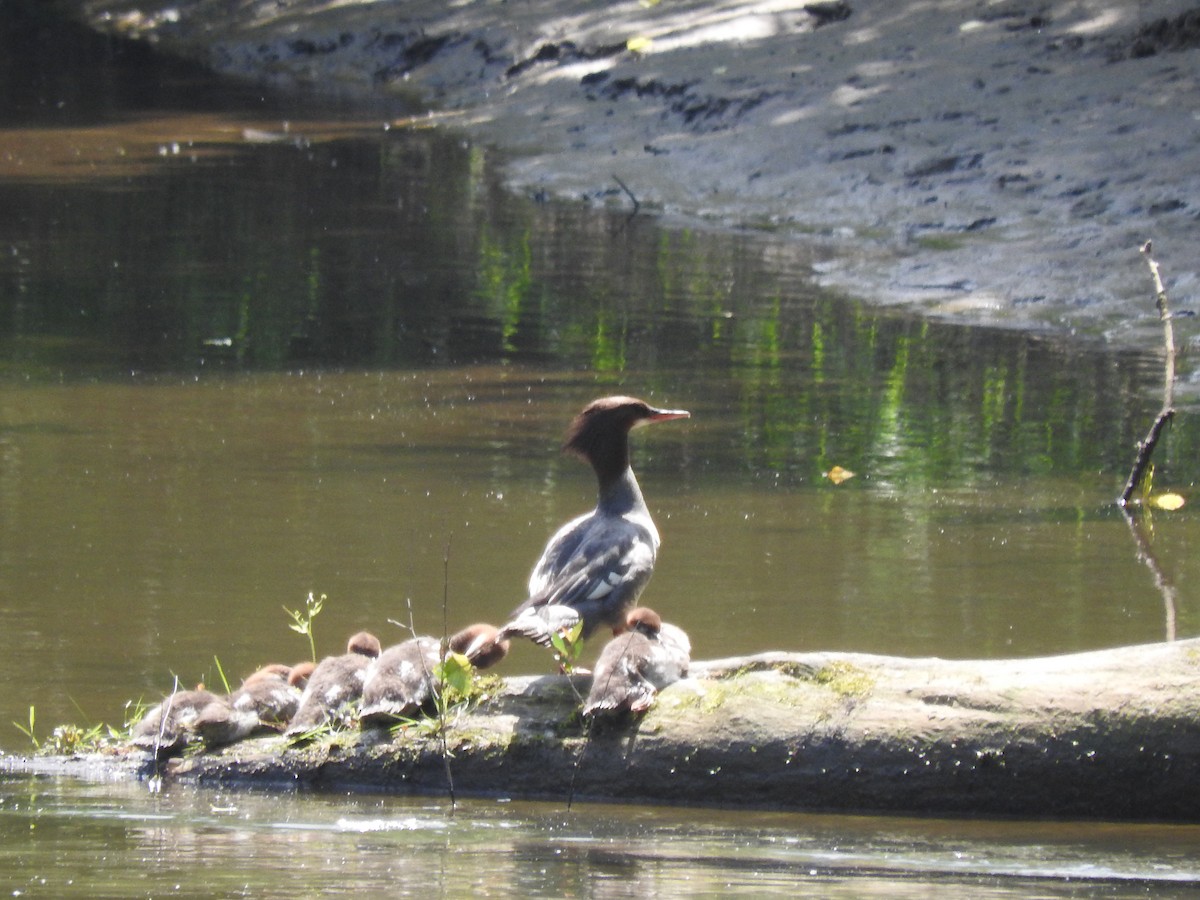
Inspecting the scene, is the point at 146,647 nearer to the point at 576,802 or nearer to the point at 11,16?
the point at 576,802

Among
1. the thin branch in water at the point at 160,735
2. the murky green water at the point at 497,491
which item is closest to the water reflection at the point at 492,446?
the murky green water at the point at 497,491

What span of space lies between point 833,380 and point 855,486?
2570mm

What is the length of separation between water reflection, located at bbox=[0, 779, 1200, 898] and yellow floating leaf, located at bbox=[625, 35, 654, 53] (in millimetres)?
19308

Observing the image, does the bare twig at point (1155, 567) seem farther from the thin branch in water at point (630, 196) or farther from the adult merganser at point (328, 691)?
the thin branch in water at point (630, 196)

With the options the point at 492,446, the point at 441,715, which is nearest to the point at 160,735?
the point at 441,715

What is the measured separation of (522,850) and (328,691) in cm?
111

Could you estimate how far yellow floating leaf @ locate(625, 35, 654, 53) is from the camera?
2473 cm

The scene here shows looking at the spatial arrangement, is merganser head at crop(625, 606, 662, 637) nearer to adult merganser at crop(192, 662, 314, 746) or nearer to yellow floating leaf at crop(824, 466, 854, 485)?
adult merganser at crop(192, 662, 314, 746)

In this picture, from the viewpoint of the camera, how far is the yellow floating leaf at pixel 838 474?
1067 cm

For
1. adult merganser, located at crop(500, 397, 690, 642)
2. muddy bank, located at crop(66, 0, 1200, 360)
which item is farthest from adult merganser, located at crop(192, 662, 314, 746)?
muddy bank, located at crop(66, 0, 1200, 360)

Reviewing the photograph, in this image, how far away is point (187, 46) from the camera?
36.7m

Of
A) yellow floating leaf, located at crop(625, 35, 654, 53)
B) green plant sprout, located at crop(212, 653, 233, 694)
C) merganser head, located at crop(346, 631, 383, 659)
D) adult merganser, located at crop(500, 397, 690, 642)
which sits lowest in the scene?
green plant sprout, located at crop(212, 653, 233, 694)

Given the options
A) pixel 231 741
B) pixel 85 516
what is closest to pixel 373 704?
pixel 231 741

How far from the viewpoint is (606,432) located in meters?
7.54
